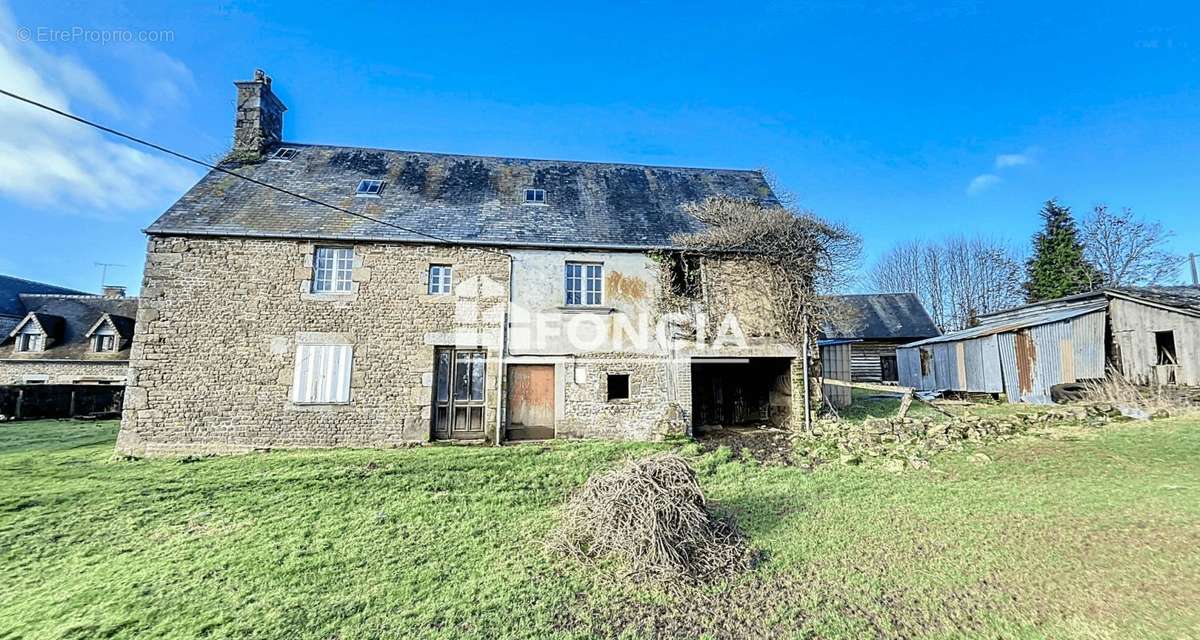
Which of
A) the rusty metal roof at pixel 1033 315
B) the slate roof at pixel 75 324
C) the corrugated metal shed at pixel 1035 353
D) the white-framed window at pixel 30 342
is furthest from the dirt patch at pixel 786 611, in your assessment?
the white-framed window at pixel 30 342

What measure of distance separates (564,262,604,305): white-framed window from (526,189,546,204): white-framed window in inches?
100

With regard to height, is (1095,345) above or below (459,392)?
above

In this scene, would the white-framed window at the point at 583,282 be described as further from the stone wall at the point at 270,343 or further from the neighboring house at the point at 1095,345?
the neighboring house at the point at 1095,345

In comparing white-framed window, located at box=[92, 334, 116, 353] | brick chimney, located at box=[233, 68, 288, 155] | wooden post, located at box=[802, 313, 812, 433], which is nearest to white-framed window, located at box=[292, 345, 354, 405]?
brick chimney, located at box=[233, 68, 288, 155]

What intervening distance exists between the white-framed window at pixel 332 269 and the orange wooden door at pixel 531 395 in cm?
396

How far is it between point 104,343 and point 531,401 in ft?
74.4

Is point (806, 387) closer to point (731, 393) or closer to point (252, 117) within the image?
point (731, 393)

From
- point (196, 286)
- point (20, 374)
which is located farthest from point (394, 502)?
point (20, 374)

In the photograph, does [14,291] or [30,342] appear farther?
[14,291]

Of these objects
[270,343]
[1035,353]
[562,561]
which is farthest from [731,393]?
[270,343]

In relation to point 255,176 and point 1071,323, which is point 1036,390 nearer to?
point 1071,323

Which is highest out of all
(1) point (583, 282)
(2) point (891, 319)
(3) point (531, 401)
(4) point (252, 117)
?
(4) point (252, 117)

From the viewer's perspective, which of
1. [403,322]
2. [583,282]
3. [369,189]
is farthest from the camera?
[369,189]

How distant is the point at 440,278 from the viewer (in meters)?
10.3
